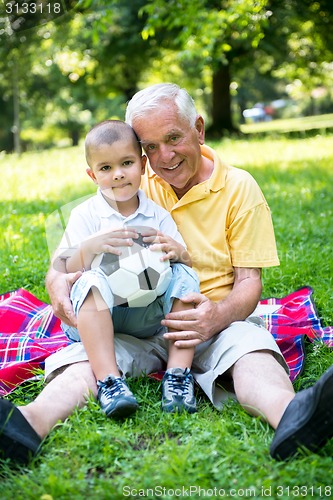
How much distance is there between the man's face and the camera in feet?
9.93

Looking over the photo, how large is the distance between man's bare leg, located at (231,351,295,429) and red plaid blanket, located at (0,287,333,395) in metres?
0.44

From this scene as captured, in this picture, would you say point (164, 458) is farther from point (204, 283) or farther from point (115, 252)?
point (204, 283)

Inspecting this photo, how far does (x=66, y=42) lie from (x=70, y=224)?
53.0 ft

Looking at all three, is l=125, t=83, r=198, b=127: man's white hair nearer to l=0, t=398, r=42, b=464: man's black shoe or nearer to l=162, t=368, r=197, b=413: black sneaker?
l=162, t=368, r=197, b=413: black sneaker

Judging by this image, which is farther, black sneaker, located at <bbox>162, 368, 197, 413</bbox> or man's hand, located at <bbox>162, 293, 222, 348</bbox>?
man's hand, located at <bbox>162, 293, 222, 348</bbox>

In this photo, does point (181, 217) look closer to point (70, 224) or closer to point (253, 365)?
point (70, 224)

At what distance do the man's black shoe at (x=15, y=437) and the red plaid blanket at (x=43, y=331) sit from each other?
79 cm

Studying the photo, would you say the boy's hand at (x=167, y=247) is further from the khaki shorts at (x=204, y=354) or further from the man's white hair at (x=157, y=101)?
the man's white hair at (x=157, y=101)

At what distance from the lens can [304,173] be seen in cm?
890

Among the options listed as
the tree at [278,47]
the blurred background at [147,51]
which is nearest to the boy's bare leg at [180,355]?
the blurred background at [147,51]

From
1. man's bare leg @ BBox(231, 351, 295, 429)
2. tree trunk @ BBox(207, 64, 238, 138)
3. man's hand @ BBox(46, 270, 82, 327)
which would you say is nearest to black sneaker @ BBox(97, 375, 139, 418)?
man's hand @ BBox(46, 270, 82, 327)

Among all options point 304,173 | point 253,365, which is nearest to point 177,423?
point 253,365

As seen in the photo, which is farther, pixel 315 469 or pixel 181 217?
pixel 181 217

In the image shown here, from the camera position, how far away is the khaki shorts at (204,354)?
2.81m
